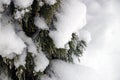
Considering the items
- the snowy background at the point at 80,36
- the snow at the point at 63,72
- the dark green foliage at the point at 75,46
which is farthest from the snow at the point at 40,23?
the snow at the point at 63,72

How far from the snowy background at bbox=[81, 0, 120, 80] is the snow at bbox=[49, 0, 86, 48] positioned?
3.45 feet

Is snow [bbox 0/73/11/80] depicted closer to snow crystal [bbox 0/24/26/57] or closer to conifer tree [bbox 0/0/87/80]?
conifer tree [bbox 0/0/87/80]

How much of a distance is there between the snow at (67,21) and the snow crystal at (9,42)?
0.85ft

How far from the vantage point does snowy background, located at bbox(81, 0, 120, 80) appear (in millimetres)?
3392

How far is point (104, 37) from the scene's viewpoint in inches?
139

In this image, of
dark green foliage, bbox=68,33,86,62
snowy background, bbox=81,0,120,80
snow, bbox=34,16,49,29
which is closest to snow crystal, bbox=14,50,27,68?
snow, bbox=34,16,49,29

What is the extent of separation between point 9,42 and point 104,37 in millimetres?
1745

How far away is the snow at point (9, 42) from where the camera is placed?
6.55 feet

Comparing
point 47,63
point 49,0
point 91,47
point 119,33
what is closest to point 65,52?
point 47,63

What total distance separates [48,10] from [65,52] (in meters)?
0.39

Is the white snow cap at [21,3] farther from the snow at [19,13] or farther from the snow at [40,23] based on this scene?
the snow at [40,23]

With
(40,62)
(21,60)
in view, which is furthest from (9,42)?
(40,62)

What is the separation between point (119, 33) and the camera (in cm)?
364

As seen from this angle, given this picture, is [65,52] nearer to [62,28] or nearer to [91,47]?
[62,28]
